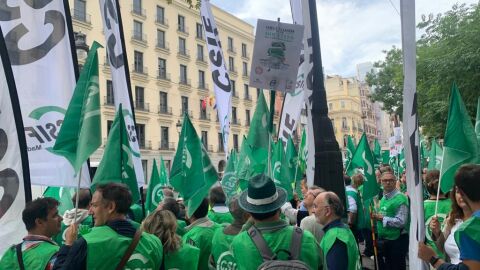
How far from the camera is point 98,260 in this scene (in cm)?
261

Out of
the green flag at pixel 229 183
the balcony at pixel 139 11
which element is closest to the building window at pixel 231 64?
the balcony at pixel 139 11

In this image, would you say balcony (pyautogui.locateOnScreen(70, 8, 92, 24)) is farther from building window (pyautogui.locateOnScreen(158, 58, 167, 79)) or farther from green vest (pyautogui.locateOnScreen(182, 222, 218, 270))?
green vest (pyautogui.locateOnScreen(182, 222, 218, 270))

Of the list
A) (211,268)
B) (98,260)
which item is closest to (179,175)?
(211,268)

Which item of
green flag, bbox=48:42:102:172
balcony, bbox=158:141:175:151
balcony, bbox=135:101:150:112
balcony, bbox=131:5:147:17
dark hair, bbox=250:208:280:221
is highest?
balcony, bbox=131:5:147:17

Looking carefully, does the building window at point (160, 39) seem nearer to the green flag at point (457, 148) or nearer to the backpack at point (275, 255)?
the green flag at point (457, 148)

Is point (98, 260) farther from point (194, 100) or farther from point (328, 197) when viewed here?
point (194, 100)

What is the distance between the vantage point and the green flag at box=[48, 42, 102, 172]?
3348 mm

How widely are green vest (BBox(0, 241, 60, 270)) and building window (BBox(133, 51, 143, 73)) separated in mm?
34907

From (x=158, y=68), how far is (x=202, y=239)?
36.5m

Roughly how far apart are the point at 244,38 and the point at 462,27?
35129 mm

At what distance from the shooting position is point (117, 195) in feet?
9.34

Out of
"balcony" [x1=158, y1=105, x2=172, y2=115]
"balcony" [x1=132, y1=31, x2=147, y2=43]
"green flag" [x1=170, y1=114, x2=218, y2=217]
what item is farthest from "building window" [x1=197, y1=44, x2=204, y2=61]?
"green flag" [x1=170, y1=114, x2=218, y2=217]

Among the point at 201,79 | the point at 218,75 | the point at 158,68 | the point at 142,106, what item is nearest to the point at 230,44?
the point at 201,79

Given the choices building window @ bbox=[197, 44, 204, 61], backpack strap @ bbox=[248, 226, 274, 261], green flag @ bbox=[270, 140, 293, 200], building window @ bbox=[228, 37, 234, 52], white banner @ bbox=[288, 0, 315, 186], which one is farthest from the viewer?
building window @ bbox=[228, 37, 234, 52]
